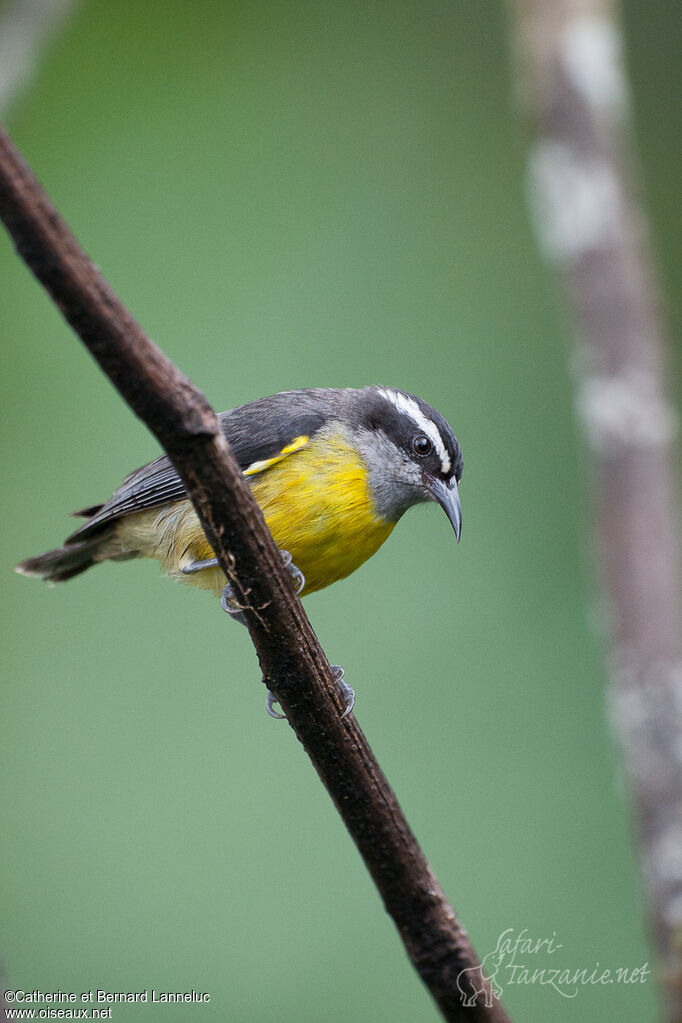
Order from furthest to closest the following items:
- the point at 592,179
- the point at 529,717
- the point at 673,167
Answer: the point at 673,167
the point at 529,717
the point at 592,179

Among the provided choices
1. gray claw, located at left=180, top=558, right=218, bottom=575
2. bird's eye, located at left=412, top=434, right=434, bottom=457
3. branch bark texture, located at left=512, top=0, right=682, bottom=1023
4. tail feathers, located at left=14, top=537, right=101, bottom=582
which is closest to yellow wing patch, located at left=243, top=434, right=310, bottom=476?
gray claw, located at left=180, top=558, right=218, bottom=575

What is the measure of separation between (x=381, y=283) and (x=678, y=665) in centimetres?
348

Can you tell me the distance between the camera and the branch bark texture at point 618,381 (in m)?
3.25

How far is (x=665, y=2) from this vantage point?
274 inches

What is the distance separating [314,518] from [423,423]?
621mm

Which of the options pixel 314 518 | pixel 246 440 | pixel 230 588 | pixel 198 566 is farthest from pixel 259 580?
pixel 246 440

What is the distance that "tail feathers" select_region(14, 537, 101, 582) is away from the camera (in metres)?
4.18

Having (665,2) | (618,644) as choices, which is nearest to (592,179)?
(618,644)

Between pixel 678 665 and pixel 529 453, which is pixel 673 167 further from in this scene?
pixel 678 665

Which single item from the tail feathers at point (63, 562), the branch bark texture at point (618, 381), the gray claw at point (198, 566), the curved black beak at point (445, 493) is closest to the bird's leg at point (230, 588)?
the gray claw at point (198, 566)

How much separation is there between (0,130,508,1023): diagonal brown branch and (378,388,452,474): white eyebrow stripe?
4.49 ft

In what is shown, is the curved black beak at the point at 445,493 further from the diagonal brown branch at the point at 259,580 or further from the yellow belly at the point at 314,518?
the diagonal brown branch at the point at 259,580

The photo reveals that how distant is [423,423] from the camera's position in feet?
12.5

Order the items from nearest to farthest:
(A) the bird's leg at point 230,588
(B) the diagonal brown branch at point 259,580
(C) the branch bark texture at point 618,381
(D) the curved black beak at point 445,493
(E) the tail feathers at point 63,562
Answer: (B) the diagonal brown branch at point 259,580
(A) the bird's leg at point 230,588
(C) the branch bark texture at point 618,381
(D) the curved black beak at point 445,493
(E) the tail feathers at point 63,562
